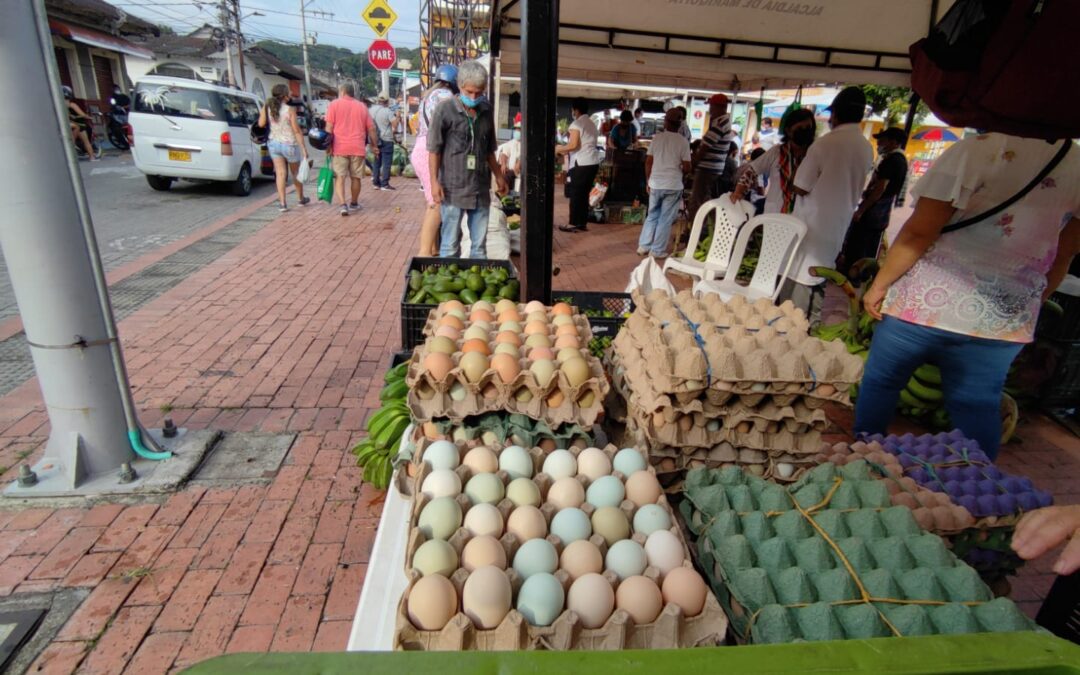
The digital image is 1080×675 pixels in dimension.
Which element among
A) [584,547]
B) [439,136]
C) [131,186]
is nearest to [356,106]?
[439,136]

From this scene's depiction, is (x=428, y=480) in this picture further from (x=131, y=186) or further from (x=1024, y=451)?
(x=131, y=186)

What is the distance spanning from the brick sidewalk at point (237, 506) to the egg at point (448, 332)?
114 cm

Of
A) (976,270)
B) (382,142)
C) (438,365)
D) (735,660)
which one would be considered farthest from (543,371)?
(382,142)

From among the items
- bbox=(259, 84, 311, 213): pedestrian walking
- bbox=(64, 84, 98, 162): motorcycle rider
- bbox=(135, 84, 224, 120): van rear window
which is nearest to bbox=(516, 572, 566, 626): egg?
bbox=(259, 84, 311, 213): pedestrian walking

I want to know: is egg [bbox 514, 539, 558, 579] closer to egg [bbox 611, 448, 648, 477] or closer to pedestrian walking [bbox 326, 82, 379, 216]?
egg [bbox 611, 448, 648, 477]

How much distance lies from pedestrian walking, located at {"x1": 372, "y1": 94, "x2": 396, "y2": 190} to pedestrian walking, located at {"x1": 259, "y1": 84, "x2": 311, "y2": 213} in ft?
9.01

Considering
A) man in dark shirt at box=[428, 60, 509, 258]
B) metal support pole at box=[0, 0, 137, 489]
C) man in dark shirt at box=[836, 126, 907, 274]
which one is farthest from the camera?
man in dark shirt at box=[836, 126, 907, 274]

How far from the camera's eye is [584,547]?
164 centimetres

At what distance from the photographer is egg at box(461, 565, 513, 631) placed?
143 cm

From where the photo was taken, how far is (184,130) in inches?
419

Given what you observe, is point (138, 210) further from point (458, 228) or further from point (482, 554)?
point (482, 554)

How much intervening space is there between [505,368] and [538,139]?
1.50 m

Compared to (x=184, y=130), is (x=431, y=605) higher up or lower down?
lower down

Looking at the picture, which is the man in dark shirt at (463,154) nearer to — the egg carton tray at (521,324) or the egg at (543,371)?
the egg carton tray at (521,324)
